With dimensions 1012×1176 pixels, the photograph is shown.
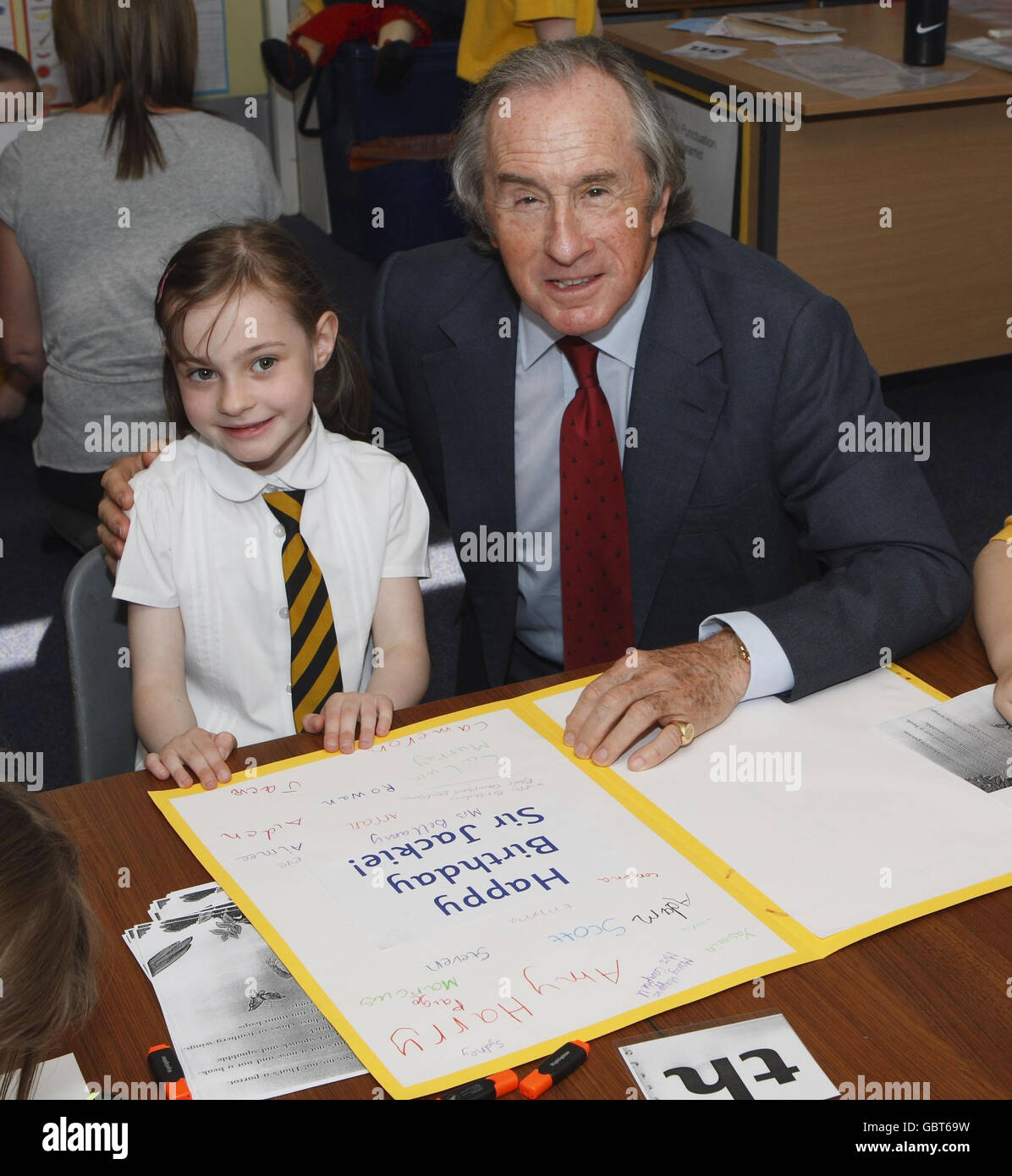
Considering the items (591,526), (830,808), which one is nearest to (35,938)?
(830,808)

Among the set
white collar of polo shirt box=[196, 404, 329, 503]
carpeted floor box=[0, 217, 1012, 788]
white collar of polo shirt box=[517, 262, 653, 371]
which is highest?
white collar of polo shirt box=[517, 262, 653, 371]

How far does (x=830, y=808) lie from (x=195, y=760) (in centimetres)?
57

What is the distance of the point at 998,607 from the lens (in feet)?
4.75

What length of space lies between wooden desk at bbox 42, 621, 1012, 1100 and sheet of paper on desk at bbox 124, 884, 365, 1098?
0.01m

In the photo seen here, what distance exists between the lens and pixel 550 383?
5.75 feet

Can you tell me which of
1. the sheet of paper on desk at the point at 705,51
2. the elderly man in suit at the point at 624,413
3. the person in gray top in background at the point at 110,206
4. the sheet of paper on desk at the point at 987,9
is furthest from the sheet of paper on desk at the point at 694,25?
the elderly man in suit at the point at 624,413

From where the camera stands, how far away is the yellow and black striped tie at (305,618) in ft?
5.24

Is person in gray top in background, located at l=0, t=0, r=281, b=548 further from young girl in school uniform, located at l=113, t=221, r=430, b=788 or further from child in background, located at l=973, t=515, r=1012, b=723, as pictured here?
child in background, located at l=973, t=515, r=1012, b=723

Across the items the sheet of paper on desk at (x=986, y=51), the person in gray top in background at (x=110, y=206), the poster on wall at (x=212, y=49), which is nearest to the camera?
the person in gray top in background at (x=110, y=206)

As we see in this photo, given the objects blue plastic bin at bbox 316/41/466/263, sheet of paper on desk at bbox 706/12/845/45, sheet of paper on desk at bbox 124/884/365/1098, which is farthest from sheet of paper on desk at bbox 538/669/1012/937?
blue plastic bin at bbox 316/41/466/263

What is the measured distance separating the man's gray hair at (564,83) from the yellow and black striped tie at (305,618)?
46 cm

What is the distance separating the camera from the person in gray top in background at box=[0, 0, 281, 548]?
238 cm

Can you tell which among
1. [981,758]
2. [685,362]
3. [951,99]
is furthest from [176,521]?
[951,99]

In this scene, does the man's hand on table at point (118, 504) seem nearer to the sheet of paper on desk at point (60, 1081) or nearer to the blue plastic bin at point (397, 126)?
the sheet of paper on desk at point (60, 1081)
